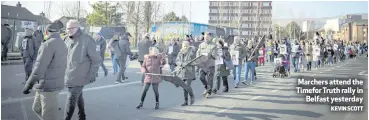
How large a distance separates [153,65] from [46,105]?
2.37 meters

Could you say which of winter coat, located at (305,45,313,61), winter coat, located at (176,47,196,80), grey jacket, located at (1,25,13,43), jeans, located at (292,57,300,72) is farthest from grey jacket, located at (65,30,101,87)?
winter coat, located at (305,45,313,61)

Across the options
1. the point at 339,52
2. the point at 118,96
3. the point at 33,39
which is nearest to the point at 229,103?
the point at 118,96

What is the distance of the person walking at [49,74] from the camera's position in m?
4.93

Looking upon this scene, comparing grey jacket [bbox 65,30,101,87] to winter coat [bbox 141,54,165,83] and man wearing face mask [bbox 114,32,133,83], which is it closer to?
winter coat [bbox 141,54,165,83]

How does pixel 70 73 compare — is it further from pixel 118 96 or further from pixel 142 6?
pixel 142 6

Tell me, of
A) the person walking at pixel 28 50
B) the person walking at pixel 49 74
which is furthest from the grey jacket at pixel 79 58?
the person walking at pixel 28 50

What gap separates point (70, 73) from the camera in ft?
17.4

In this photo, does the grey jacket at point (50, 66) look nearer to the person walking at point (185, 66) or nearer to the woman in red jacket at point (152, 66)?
the woman in red jacket at point (152, 66)

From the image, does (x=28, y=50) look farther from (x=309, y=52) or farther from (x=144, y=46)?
(x=309, y=52)

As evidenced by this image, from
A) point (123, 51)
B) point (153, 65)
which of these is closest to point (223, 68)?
point (153, 65)

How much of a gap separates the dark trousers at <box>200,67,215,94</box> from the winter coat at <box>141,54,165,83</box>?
5.73ft

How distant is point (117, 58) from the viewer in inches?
459

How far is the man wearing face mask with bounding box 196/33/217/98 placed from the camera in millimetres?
8508

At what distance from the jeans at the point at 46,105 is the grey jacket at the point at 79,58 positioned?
285mm
